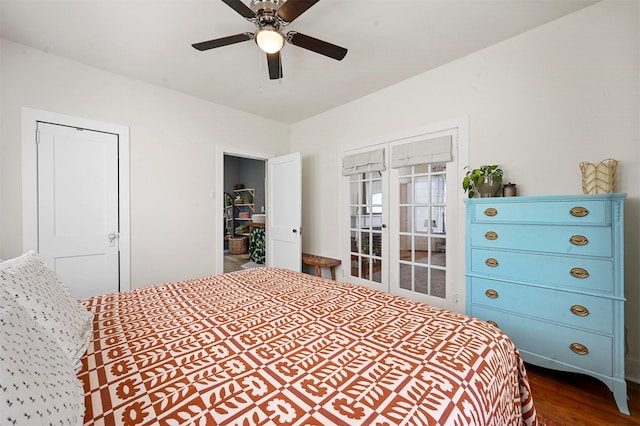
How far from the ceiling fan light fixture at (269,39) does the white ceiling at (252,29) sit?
42 cm

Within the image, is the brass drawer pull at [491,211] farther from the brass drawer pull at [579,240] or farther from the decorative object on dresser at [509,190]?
the brass drawer pull at [579,240]

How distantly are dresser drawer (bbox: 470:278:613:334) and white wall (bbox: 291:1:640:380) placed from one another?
1.62 ft

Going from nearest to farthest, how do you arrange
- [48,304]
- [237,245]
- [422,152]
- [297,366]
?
[297,366] → [48,304] → [422,152] → [237,245]

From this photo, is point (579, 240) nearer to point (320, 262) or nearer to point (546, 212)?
point (546, 212)

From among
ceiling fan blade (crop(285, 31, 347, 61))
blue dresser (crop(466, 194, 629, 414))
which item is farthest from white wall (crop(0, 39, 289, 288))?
blue dresser (crop(466, 194, 629, 414))

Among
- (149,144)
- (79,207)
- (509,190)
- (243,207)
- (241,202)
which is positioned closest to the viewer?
(509,190)

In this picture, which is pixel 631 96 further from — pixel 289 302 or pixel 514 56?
pixel 289 302

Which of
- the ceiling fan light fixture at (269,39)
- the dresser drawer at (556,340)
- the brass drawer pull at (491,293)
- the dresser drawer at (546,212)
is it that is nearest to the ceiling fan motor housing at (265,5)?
the ceiling fan light fixture at (269,39)

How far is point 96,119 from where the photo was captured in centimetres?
268

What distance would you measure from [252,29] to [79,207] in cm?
234

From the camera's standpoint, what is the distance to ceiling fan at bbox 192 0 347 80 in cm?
153

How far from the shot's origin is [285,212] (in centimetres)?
398

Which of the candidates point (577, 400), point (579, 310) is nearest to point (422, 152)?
point (579, 310)

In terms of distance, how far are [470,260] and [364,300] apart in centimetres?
114
